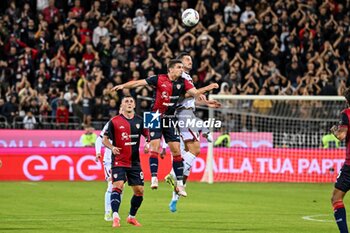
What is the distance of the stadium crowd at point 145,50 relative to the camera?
96.7 feet

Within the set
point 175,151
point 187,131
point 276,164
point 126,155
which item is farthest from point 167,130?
point 276,164

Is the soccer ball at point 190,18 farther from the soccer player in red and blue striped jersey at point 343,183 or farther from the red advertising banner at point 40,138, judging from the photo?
the red advertising banner at point 40,138

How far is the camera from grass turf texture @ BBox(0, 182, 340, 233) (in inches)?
623

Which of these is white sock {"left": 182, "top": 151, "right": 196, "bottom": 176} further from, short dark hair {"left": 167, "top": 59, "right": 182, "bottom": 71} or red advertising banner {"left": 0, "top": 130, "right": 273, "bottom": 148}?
red advertising banner {"left": 0, "top": 130, "right": 273, "bottom": 148}

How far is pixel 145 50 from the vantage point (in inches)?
1267

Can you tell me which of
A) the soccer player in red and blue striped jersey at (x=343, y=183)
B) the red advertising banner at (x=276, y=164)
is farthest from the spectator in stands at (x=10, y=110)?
the soccer player in red and blue striped jersey at (x=343, y=183)

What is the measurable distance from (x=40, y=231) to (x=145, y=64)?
16413mm

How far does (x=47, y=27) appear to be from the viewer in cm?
3178

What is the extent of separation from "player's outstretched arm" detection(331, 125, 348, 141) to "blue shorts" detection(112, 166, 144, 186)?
4255 millimetres

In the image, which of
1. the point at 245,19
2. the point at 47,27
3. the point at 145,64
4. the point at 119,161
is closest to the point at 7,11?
the point at 47,27

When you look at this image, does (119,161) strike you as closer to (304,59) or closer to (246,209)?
(246,209)

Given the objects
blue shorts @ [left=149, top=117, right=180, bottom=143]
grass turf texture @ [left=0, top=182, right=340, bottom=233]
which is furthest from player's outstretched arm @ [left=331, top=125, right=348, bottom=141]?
blue shorts @ [left=149, top=117, right=180, bottom=143]

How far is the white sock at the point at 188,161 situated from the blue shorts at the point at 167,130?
101 centimetres

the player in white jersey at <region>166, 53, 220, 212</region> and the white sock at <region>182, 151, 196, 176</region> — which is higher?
the player in white jersey at <region>166, 53, 220, 212</region>
